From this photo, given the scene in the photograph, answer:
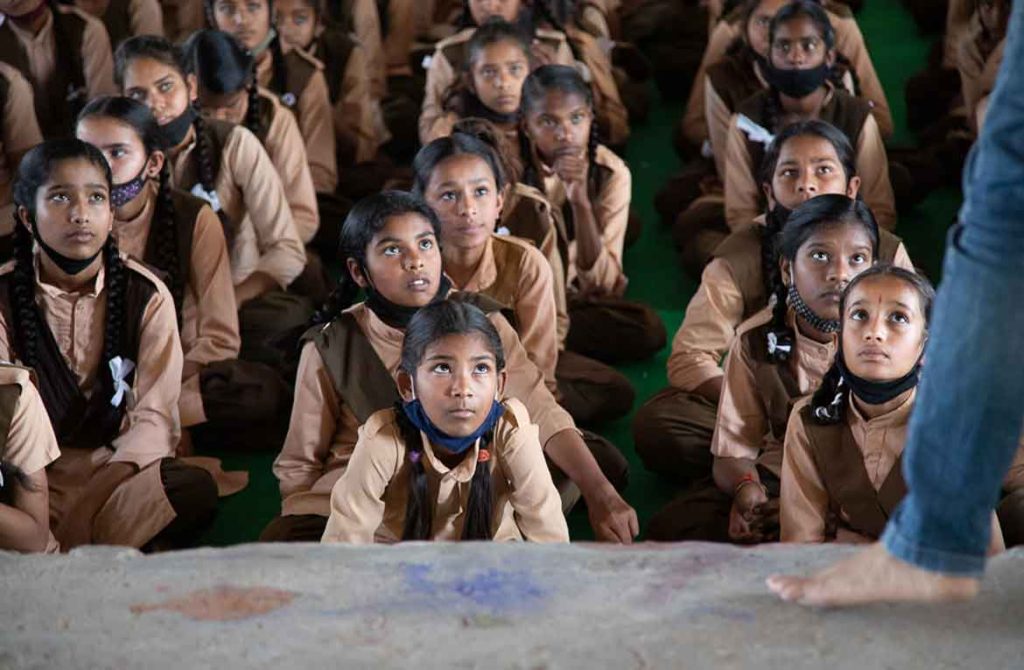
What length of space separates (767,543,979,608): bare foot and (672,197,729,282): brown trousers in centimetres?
316

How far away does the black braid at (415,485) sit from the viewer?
9.66 feet

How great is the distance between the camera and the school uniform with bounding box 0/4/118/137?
5.46 meters

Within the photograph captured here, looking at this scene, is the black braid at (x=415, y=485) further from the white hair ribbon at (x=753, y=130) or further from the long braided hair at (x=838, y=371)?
the white hair ribbon at (x=753, y=130)

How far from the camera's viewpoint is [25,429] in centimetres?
315

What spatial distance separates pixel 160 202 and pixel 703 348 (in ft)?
4.69

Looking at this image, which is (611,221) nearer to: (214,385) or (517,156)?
(517,156)

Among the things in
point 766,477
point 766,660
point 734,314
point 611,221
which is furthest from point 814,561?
point 611,221

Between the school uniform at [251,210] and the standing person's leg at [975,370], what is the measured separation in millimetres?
3056

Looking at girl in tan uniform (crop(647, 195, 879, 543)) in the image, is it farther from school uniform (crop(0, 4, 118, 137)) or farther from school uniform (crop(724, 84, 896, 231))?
school uniform (crop(0, 4, 118, 137))

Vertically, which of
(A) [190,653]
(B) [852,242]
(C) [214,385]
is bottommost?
(C) [214,385]

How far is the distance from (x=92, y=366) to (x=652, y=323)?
1597 millimetres

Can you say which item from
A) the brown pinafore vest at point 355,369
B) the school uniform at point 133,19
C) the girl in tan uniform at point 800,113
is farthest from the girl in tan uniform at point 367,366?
the school uniform at point 133,19

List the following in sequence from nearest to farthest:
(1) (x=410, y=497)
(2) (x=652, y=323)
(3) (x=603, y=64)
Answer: (1) (x=410, y=497)
(2) (x=652, y=323)
(3) (x=603, y=64)

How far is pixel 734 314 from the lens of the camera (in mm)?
3965
